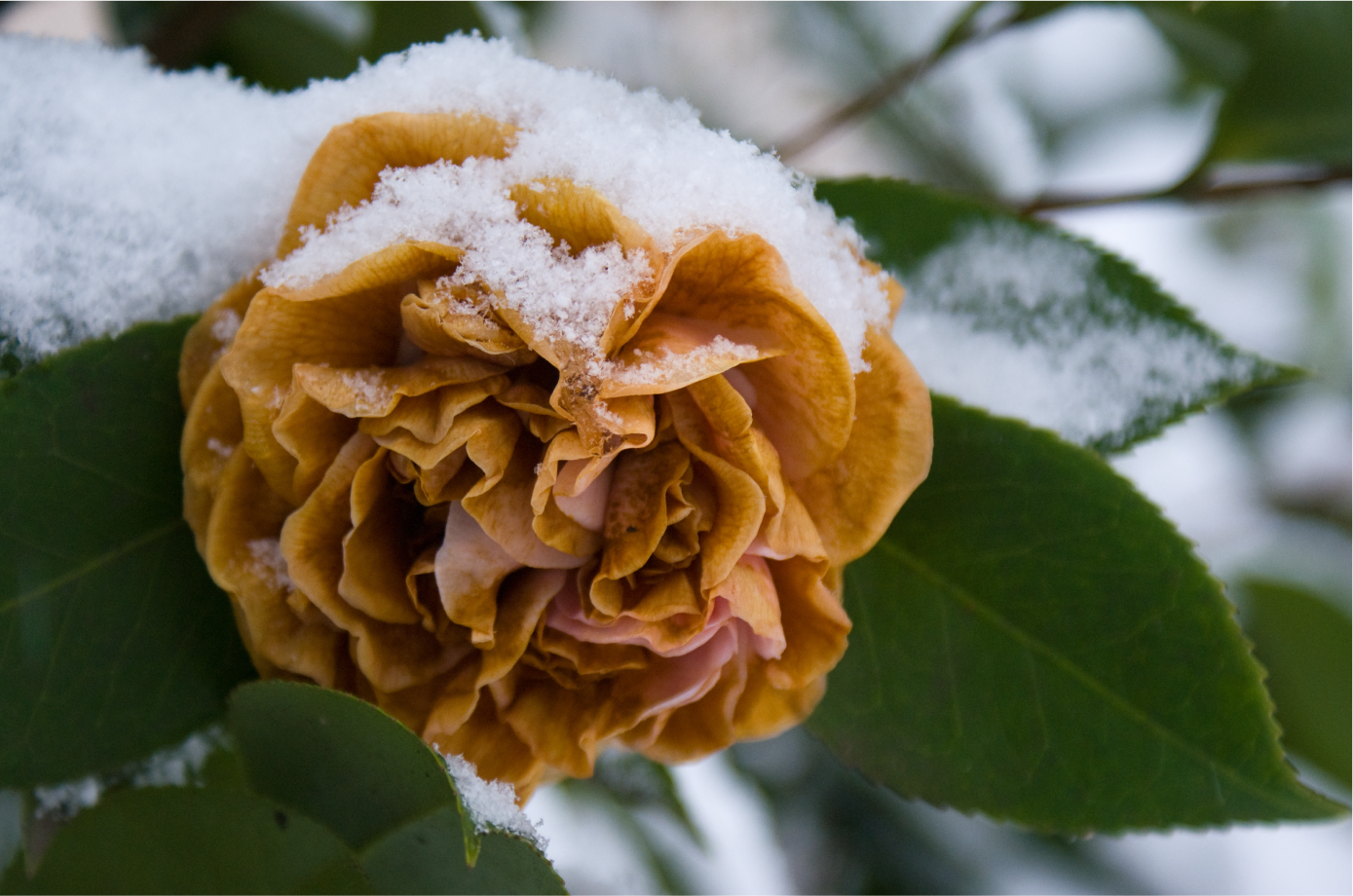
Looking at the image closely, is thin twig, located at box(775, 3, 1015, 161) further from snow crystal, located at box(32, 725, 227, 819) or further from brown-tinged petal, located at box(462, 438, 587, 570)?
snow crystal, located at box(32, 725, 227, 819)

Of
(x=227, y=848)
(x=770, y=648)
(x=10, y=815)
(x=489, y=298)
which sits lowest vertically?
(x=10, y=815)

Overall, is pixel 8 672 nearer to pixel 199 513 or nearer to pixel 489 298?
pixel 199 513

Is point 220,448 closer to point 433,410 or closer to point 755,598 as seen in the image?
point 433,410

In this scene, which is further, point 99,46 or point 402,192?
point 99,46

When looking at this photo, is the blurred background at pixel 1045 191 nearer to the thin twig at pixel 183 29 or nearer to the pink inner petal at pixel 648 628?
the thin twig at pixel 183 29

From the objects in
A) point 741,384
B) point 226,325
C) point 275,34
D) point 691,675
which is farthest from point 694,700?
point 275,34

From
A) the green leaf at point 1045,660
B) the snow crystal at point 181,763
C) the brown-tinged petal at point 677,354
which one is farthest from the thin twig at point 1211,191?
the snow crystal at point 181,763

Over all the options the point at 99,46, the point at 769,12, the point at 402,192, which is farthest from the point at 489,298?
the point at 769,12

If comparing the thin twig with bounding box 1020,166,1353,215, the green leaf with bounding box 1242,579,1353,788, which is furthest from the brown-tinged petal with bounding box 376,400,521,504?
the green leaf with bounding box 1242,579,1353,788
